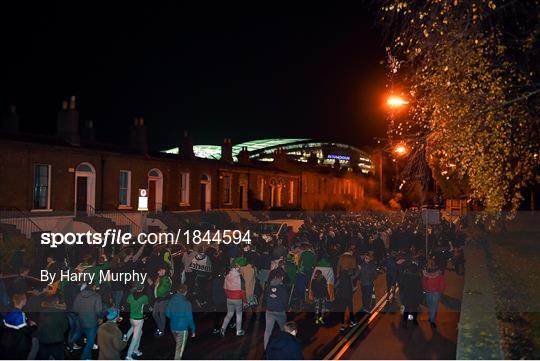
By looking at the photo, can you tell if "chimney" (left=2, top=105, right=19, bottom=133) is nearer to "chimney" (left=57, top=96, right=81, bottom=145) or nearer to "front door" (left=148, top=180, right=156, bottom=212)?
"chimney" (left=57, top=96, right=81, bottom=145)

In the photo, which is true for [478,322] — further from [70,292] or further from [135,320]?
[70,292]

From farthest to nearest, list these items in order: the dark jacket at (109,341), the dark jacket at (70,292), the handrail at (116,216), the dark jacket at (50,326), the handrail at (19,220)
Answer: the handrail at (116,216) → the handrail at (19,220) → the dark jacket at (70,292) → the dark jacket at (50,326) → the dark jacket at (109,341)

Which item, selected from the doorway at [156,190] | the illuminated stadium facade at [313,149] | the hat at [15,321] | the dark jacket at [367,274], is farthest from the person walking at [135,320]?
the illuminated stadium facade at [313,149]

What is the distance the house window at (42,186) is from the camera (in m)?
22.6

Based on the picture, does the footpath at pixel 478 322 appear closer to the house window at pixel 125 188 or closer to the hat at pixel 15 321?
the hat at pixel 15 321

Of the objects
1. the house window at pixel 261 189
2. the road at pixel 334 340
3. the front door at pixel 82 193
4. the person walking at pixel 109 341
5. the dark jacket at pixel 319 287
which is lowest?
the road at pixel 334 340

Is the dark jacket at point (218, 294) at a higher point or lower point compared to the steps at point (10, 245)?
lower

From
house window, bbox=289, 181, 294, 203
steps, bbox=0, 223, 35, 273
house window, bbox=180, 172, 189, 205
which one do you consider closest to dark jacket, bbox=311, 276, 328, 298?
steps, bbox=0, 223, 35, 273

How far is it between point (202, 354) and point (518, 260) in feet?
59.0

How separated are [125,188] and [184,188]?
556cm

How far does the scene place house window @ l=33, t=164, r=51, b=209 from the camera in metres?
22.6

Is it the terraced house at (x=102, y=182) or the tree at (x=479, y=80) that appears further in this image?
the terraced house at (x=102, y=182)

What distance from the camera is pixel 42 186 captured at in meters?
A: 22.9

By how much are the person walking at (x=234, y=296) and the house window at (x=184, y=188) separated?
21.2 m
